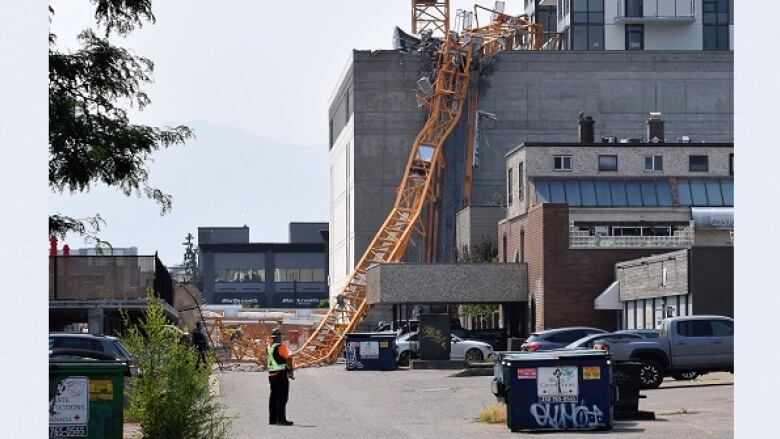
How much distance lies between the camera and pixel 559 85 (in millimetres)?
107125

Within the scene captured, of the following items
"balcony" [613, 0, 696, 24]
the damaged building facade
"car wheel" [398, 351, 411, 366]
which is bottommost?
"car wheel" [398, 351, 411, 366]

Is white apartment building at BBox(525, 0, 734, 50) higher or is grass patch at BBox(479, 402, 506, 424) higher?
white apartment building at BBox(525, 0, 734, 50)

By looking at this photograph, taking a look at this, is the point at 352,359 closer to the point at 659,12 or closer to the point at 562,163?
the point at 562,163

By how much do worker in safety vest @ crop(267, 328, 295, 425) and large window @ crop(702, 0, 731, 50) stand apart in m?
106

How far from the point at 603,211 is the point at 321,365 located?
1536 centimetres

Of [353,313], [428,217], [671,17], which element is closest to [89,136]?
[353,313]

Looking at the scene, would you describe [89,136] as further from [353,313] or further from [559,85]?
[559,85]

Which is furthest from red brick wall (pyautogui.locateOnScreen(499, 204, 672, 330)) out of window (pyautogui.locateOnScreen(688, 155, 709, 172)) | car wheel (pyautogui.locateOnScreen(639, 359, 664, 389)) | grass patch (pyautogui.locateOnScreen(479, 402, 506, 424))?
grass patch (pyautogui.locateOnScreen(479, 402, 506, 424))

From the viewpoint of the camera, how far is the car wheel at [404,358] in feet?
204

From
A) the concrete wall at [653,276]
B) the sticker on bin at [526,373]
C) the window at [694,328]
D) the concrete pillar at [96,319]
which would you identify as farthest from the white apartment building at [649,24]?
the sticker on bin at [526,373]

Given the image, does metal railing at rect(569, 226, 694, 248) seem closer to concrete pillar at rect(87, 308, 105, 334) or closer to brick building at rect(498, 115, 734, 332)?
brick building at rect(498, 115, 734, 332)

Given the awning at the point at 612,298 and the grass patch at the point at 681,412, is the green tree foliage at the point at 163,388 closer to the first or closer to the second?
the grass patch at the point at 681,412

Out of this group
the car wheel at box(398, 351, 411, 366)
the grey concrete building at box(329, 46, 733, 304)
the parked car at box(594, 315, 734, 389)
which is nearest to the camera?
the parked car at box(594, 315, 734, 389)

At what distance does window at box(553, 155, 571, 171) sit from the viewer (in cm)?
A: 7575
